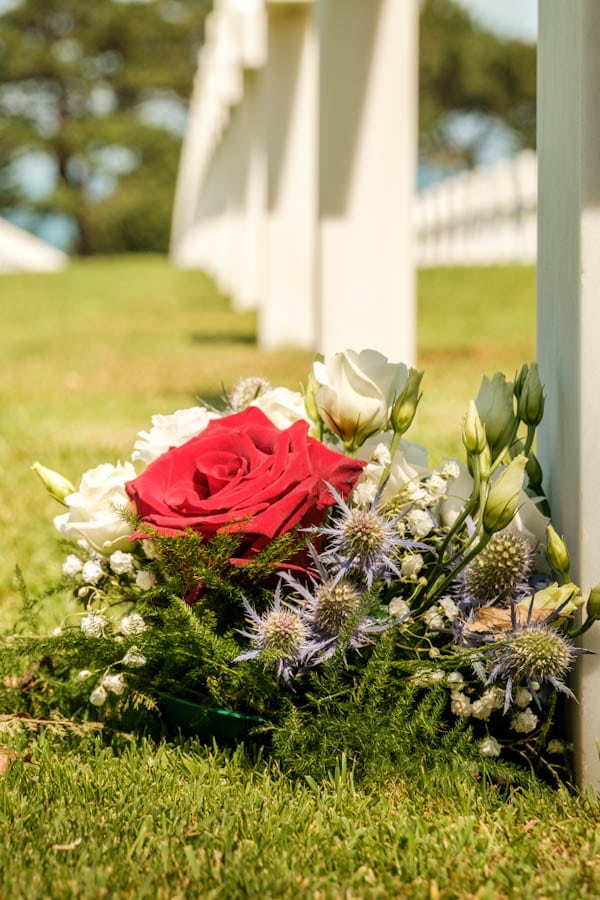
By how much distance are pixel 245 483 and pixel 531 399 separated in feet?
1.58

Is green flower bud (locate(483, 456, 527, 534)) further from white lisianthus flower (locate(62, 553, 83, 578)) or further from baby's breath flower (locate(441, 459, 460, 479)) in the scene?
white lisianthus flower (locate(62, 553, 83, 578))

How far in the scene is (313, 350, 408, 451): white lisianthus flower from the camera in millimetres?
2018

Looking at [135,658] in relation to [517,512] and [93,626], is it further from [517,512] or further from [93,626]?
[517,512]

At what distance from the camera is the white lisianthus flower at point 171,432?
2.25 m

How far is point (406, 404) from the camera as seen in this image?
1.97 m

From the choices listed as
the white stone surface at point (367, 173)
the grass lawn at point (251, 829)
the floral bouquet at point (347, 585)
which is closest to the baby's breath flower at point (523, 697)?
the floral bouquet at point (347, 585)

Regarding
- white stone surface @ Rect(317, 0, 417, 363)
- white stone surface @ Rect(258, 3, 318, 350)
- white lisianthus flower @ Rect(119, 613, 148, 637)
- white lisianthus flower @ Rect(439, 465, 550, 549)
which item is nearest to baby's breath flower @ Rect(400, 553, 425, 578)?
white lisianthus flower @ Rect(439, 465, 550, 549)

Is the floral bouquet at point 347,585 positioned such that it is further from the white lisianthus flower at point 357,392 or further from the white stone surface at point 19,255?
the white stone surface at point 19,255

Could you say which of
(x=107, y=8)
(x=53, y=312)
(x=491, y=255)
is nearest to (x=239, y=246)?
(x=53, y=312)

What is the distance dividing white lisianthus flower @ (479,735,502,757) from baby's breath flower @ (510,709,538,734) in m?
0.04

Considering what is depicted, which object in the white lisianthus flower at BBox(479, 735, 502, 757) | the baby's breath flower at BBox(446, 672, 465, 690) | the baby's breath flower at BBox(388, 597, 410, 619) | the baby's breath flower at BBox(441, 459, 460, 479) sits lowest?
the white lisianthus flower at BBox(479, 735, 502, 757)

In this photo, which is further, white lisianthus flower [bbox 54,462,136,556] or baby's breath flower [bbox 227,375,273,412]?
baby's breath flower [bbox 227,375,273,412]

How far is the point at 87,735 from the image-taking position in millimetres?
2043

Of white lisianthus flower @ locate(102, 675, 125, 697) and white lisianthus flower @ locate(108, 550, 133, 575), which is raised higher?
white lisianthus flower @ locate(108, 550, 133, 575)
